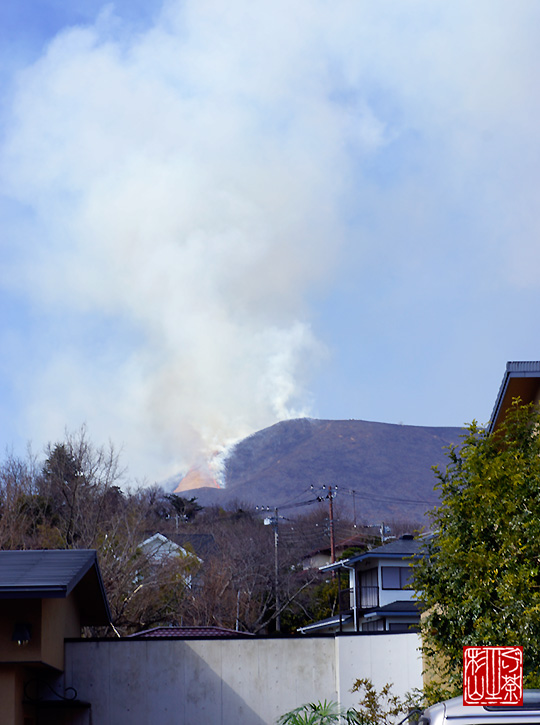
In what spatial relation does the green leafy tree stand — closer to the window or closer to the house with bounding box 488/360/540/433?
the house with bounding box 488/360/540/433

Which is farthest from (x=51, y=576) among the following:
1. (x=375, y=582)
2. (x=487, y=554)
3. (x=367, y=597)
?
(x=367, y=597)

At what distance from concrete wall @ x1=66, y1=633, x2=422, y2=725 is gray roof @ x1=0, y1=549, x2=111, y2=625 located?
5.36ft

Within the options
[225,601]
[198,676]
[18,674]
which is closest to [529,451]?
[198,676]

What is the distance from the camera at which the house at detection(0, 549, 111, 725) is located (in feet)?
42.4

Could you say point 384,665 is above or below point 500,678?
below

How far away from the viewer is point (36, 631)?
43.9 ft

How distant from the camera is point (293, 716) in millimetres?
14789

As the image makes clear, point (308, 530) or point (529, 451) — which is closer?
point (529, 451)

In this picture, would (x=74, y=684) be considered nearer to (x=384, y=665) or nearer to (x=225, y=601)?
(x=384, y=665)

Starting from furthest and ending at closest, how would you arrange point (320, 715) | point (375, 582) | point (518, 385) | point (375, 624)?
point (375, 582) < point (375, 624) < point (518, 385) < point (320, 715)

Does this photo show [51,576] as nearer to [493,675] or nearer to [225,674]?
[225,674]

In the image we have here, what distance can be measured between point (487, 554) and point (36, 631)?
7.29 metres

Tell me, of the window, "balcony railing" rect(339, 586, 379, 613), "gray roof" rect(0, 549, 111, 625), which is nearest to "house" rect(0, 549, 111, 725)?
"gray roof" rect(0, 549, 111, 625)

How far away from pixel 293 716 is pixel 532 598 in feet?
19.0
